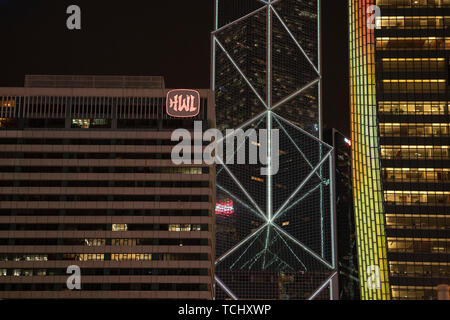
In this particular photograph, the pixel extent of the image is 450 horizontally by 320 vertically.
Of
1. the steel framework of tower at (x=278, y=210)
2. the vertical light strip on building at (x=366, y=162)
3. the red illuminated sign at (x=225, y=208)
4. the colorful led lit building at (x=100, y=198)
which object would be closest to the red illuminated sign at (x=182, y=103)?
the colorful led lit building at (x=100, y=198)

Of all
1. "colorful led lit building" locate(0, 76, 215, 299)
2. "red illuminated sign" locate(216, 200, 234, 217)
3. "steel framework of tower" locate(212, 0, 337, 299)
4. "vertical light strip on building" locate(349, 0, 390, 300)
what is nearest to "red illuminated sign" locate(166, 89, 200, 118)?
"colorful led lit building" locate(0, 76, 215, 299)

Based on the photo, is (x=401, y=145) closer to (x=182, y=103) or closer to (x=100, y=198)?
(x=182, y=103)

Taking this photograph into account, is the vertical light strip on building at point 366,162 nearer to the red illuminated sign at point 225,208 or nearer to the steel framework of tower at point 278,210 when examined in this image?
the steel framework of tower at point 278,210

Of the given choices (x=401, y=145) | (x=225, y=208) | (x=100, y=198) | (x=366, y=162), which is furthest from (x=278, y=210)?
(x=100, y=198)

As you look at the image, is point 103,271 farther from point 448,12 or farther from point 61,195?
point 448,12

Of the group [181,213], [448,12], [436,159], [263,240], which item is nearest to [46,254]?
[181,213]
